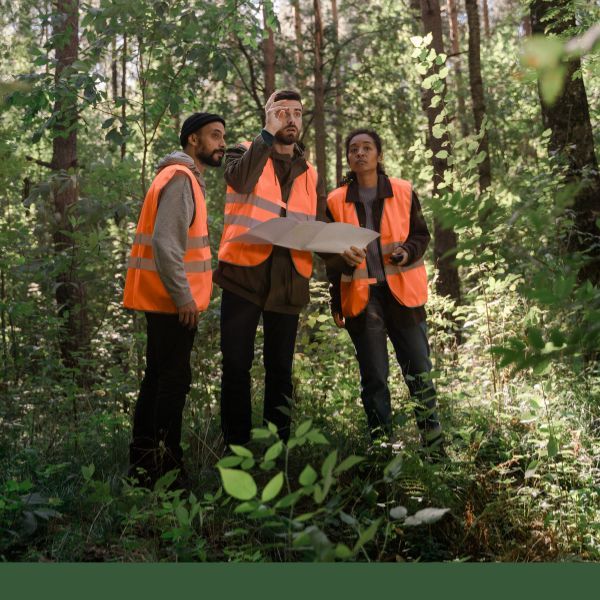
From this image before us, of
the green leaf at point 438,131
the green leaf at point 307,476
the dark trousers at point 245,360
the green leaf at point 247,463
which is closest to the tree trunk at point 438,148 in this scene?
the green leaf at point 438,131

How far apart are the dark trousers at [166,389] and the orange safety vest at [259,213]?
55 centimetres

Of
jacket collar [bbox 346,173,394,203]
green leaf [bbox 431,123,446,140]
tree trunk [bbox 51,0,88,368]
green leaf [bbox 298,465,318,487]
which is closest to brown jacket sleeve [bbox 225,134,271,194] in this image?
jacket collar [bbox 346,173,394,203]

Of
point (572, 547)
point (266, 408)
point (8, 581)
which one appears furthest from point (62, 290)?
point (8, 581)

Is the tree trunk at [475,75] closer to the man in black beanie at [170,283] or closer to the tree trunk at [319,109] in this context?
the tree trunk at [319,109]

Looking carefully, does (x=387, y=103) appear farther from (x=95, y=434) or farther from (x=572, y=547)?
(x=572, y=547)

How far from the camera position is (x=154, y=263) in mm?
4562

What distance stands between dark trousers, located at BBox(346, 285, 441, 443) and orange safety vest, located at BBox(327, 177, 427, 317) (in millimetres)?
88

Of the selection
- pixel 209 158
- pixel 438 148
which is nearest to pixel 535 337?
pixel 209 158

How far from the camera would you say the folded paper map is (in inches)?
172

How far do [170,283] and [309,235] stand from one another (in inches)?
33.0

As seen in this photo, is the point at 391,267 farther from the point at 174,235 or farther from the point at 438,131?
the point at 174,235

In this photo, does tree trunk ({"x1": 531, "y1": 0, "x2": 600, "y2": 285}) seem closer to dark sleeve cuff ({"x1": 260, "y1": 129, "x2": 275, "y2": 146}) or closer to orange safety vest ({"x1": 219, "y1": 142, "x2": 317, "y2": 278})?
orange safety vest ({"x1": 219, "y1": 142, "x2": 317, "y2": 278})

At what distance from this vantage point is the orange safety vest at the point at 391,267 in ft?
16.1

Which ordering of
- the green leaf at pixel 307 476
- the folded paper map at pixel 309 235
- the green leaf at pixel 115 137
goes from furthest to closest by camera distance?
the green leaf at pixel 115 137
the folded paper map at pixel 309 235
the green leaf at pixel 307 476
